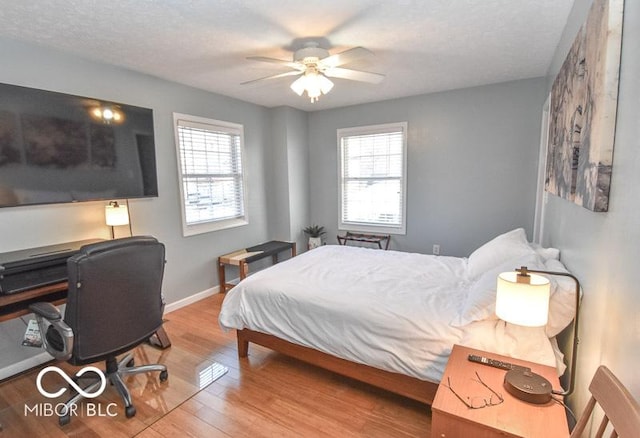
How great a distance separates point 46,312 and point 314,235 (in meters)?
3.43

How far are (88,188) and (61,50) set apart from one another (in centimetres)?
109

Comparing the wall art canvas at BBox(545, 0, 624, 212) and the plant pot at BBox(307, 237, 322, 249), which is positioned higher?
the wall art canvas at BBox(545, 0, 624, 212)

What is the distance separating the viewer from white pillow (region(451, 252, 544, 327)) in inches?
68.5

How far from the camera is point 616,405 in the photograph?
78 centimetres

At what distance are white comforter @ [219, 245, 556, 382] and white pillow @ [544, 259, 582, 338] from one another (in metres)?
0.10


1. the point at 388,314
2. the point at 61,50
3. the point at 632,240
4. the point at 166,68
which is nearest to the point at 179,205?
the point at 166,68

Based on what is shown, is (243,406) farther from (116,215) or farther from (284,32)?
(284,32)

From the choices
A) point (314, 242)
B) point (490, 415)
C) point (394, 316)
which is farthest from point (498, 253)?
point (314, 242)

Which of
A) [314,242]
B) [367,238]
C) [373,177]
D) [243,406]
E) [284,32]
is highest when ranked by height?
[284,32]

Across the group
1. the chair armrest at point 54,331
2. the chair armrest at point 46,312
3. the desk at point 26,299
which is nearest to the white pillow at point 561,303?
the chair armrest at point 54,331

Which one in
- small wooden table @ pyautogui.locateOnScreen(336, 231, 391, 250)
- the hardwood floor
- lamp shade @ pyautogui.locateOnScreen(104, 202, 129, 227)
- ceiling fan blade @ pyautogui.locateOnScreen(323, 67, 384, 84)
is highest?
ceiling fan blade @ pyautogui.locateOnScreen(323, 67, 384, 84)

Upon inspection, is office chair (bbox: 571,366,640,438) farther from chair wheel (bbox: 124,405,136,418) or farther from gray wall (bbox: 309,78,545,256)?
gray wall (bbox: 309,78,545,256)

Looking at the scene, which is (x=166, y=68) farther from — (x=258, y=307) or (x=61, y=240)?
(x=258, y=307)

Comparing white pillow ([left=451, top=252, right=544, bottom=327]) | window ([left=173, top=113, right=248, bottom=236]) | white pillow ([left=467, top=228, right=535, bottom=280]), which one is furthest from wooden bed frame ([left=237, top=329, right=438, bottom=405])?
window ([left=173, top=113, right=248, bottom=236])
